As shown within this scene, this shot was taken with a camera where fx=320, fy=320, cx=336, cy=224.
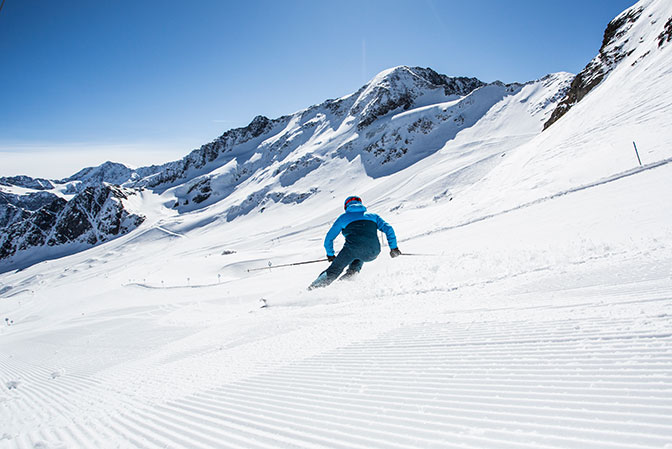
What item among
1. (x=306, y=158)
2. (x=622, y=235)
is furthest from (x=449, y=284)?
(x=306, y=158)

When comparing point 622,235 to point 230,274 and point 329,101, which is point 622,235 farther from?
point 329,101

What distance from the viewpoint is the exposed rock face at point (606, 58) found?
43656 millimetres

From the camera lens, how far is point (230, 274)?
31.3 meters

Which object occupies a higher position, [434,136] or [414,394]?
[434,136]

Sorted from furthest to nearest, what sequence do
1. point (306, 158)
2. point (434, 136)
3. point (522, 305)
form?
1. point (306, 158)
2. point (434, 136)
3. point (522, 305)

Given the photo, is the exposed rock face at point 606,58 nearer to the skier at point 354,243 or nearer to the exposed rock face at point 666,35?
the exposed rock face at point 666,35

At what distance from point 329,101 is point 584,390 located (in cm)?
14975

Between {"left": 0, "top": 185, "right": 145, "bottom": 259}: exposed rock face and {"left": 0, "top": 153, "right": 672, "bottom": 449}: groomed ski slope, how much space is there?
149 meters

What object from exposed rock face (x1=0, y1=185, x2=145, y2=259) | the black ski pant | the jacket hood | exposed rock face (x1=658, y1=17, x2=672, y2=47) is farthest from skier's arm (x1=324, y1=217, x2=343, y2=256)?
exposed rock face (x1=0, y1=185, x2=145, y2=259)

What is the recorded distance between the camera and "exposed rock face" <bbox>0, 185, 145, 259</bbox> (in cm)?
13662

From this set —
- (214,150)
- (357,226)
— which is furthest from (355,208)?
(214,150)

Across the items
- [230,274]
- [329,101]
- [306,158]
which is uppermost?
[329,101]

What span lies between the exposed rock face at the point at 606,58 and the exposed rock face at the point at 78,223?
146 m

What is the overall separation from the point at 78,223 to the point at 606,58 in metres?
188
